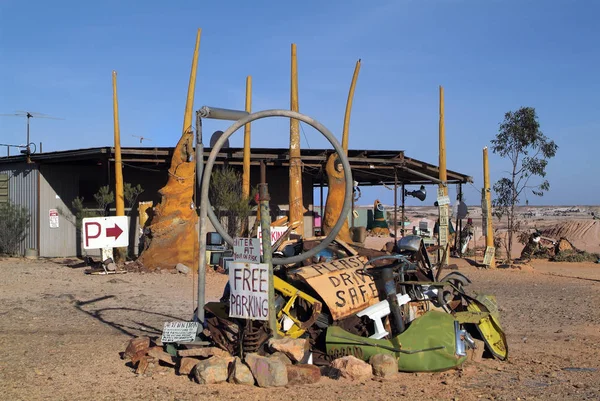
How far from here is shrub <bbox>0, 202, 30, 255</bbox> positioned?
2309cm

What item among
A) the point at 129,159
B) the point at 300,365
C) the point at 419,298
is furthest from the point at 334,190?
the point at 300,365

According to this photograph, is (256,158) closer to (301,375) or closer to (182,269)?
(182,269)

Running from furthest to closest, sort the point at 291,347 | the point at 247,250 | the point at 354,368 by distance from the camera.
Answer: the point at 247,250 → the point at 291,347 → the point at 354,368

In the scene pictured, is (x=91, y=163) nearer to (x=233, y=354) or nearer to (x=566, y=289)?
(x=566, y=289)

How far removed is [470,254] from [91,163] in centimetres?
1512

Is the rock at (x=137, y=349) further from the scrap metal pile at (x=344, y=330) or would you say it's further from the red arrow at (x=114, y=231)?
the red arrow at (x=114, y=231)

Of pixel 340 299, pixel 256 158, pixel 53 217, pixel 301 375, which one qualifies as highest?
pixel 256 158

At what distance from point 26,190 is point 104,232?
11028mm

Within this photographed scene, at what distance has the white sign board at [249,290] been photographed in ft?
24.4

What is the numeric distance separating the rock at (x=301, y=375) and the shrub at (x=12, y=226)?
62.1 ft

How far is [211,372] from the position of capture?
22.9 feet

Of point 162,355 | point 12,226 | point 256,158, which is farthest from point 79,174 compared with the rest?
point 162,355

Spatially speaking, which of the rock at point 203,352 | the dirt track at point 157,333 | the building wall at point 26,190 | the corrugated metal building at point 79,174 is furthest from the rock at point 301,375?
the building wall at point 26,190

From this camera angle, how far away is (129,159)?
2247cm
